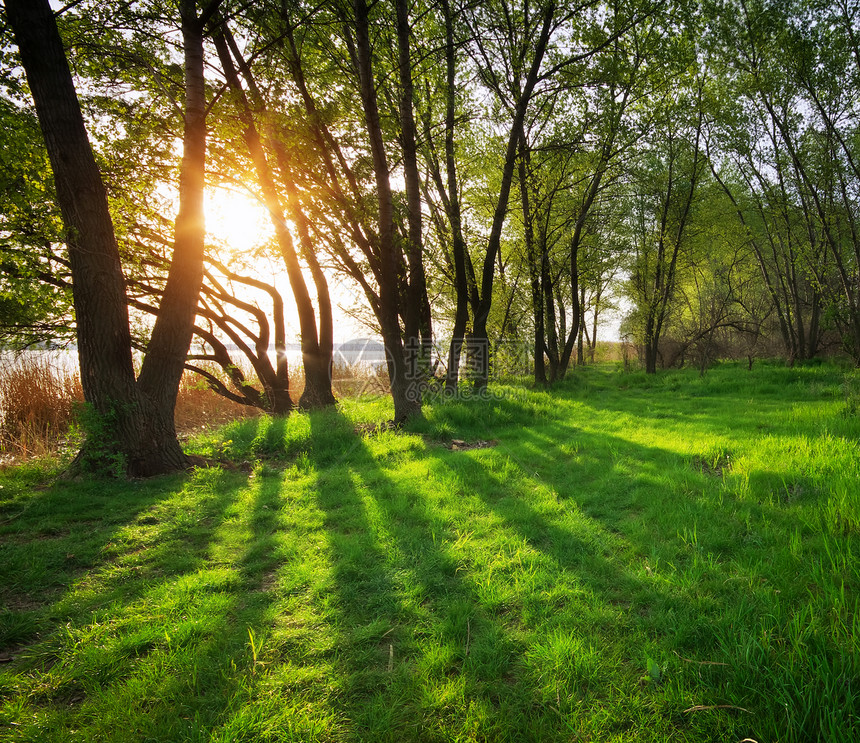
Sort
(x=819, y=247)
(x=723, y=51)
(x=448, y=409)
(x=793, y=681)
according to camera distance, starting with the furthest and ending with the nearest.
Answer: (x=819, y=247)
(x=723, y=51)
(x=448, y=409)
(x=793, y=681)

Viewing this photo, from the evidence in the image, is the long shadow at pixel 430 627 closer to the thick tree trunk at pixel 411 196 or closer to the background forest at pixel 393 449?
the background forest at pixel 393 449

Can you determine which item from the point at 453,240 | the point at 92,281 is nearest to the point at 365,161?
the point at 453,240

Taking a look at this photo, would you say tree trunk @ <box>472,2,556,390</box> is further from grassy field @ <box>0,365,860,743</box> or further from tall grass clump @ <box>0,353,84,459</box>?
tall grass clump @ <box>0,353,84,459</box>

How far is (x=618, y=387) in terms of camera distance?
14156 millimetres

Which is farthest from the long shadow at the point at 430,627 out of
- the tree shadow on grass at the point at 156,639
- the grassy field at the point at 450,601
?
the tree shadow on grass at the point at 156,639

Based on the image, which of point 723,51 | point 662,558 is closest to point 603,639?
point 662,558

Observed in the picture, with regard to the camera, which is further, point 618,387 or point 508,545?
point 618,387

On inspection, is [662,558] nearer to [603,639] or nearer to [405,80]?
[603,639]

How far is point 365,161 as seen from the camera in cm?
1025

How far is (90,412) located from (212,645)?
4328mm

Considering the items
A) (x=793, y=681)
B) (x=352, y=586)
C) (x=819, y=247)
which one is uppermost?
(x=819, y=247)

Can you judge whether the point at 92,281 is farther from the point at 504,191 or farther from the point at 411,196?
the point at 504,191

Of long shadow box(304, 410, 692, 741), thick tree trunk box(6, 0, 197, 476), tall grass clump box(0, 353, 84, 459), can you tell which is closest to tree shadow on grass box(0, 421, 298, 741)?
long shadow box(304, 410, 692, 741)

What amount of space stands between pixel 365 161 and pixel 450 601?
11.0 metres
